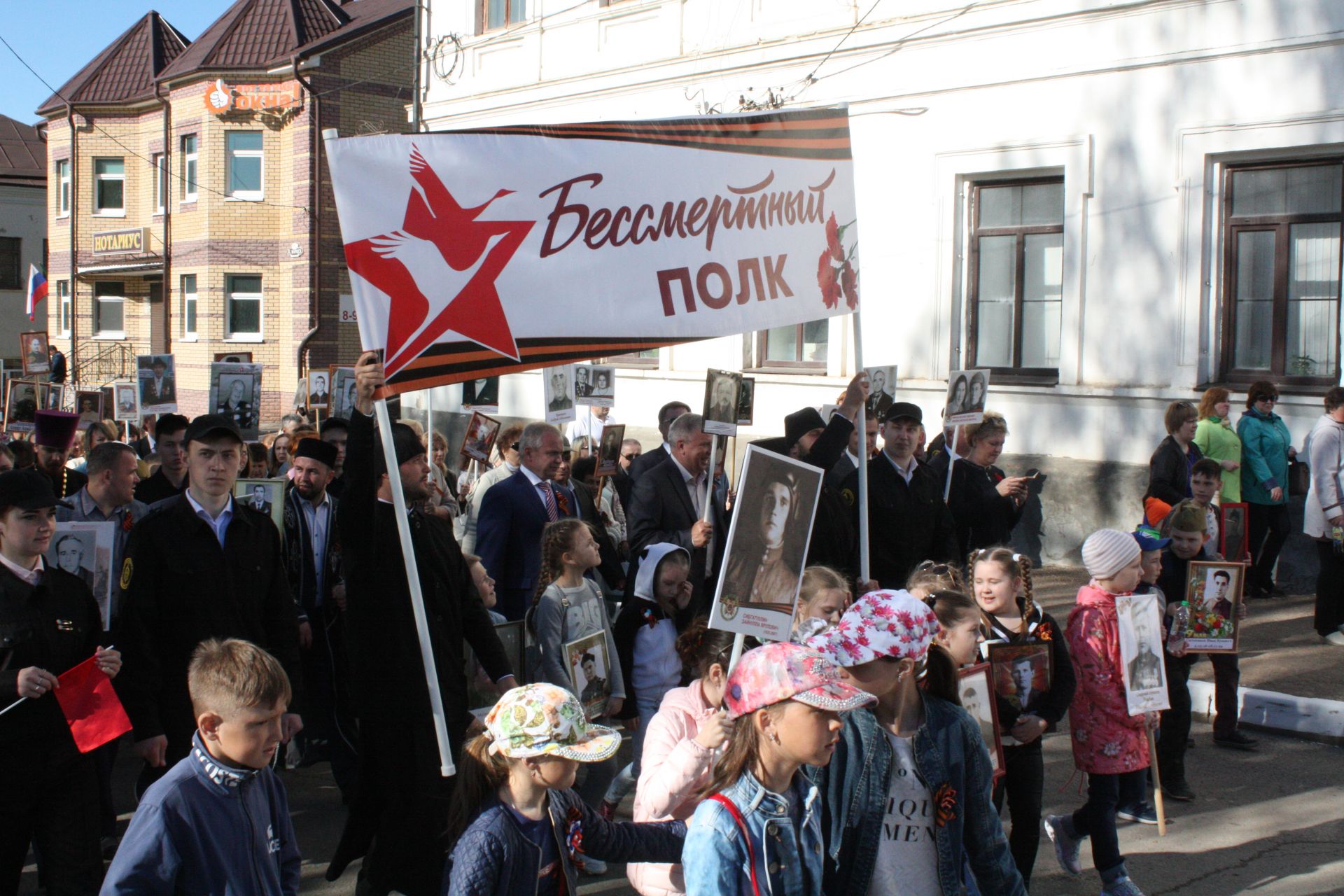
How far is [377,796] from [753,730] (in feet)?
7.65

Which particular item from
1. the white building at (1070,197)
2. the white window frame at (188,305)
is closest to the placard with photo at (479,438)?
the white building at (1070,197)

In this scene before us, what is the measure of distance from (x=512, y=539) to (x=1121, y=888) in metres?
3.44

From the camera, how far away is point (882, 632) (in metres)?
3.34

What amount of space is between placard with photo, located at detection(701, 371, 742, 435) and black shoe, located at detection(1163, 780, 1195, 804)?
3.08 m

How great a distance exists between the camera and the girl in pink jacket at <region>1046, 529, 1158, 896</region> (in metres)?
5.24

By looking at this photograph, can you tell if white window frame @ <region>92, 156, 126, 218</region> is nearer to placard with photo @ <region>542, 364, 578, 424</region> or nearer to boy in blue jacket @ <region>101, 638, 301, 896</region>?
placard with photo @ <region>542, 364, 578, 424</region>

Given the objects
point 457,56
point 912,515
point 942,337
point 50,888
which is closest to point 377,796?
point 50,888

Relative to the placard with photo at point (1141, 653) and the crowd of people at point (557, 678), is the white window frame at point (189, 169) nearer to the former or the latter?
the crowd of people at point (557, 678)

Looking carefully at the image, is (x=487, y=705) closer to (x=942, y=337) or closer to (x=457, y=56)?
(x=942, y=337)

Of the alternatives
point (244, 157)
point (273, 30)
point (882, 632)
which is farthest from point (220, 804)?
point (273, 30)

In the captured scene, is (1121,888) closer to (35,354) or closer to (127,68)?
(35,354)

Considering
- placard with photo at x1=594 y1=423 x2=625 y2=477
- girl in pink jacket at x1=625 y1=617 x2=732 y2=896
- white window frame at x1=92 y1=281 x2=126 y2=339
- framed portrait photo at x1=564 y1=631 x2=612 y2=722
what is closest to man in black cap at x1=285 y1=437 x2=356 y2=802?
framed portrait photo at x1=564 y1=631 x2=612 y2=722

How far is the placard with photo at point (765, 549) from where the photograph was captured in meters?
4.41

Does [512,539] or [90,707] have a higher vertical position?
[512,539]
